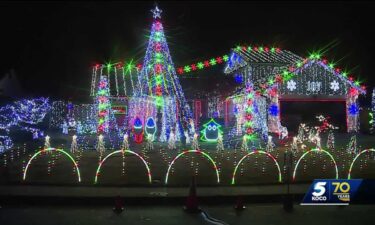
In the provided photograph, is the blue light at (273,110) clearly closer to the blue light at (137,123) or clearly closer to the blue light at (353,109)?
the blue light at (353,109)

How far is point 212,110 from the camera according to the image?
35.0m

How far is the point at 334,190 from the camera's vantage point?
7625 mm

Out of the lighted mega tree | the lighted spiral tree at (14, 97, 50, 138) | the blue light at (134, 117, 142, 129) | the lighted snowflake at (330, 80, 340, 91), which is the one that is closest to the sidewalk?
the lighted mega tree

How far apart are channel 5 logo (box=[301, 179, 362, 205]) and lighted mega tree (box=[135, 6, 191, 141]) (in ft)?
43.0

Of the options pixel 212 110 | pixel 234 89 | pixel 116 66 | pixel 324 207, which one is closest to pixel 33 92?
pixel 116 66

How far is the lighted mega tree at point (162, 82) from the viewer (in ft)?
68.7

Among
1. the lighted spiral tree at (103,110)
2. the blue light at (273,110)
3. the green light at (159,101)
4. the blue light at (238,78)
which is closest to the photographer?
the green light at (159,101)

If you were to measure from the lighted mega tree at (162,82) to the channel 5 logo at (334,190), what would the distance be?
13.1 metres

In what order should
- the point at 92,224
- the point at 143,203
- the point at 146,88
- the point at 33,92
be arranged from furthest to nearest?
1. the point at 33,92
2. the point at 146,88
3. the point at 143,203
4. the point at 92,224

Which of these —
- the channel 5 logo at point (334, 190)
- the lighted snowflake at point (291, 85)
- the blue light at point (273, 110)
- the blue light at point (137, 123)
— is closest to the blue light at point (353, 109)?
the lighted snowflake at point (291, 85)

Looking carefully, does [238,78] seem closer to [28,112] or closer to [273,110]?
[273,110]

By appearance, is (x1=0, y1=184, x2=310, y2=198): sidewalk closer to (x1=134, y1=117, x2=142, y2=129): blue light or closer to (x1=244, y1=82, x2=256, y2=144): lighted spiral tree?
(x1=134, y1=117, x2=142, y2=129): blue light

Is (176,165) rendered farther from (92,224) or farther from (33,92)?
(33,92)

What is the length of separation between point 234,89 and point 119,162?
17.9m
